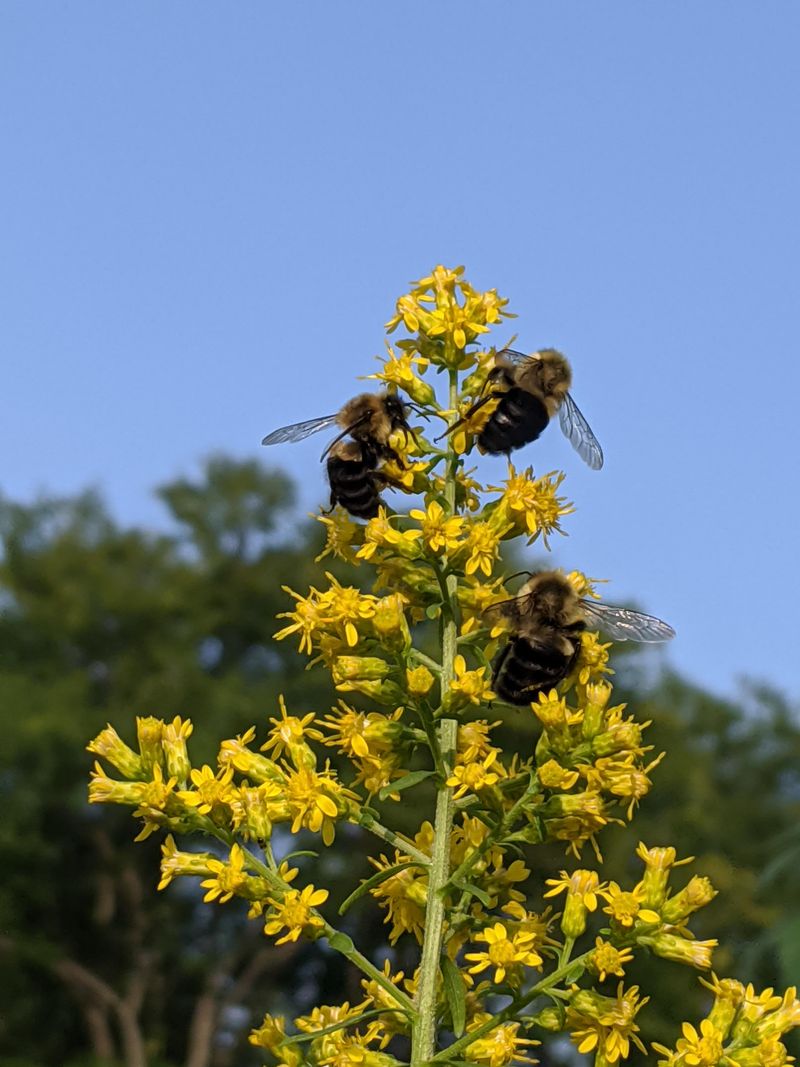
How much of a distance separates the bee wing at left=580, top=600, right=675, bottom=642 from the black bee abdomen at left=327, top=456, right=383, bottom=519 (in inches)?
27.4

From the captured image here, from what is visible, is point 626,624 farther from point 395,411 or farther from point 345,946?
point 345,946

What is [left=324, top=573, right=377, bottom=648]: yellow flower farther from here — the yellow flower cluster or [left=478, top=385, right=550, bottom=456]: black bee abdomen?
the yellow flower cluster

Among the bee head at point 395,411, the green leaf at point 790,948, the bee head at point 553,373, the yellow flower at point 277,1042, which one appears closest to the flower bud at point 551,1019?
the yellow flower at point 277,1042

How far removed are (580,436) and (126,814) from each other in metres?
31.4

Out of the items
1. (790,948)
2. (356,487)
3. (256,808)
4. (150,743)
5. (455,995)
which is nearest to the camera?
(455,995)

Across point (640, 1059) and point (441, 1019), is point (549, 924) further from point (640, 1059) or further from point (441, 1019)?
point (640, 1059)

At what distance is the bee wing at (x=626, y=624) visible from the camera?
4480 millimetres

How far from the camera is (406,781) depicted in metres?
3.84

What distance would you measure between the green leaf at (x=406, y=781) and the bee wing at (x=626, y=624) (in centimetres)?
85

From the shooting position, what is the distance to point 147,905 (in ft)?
119

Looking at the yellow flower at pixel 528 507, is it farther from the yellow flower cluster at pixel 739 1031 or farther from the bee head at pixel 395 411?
the yellow flower cluster at pixel 739 1031

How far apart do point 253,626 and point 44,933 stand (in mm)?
8834

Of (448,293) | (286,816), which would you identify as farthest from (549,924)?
(448,293)

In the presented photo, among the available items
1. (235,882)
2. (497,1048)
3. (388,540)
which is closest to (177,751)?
(235,882)
